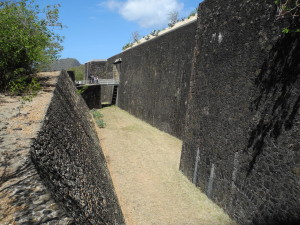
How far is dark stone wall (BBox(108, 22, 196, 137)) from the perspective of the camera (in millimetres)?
12817

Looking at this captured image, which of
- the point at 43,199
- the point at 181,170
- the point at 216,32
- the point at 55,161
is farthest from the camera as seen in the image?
the point at 181,170

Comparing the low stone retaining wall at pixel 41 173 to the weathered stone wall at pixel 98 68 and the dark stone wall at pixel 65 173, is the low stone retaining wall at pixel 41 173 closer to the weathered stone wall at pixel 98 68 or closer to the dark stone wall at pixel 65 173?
the dark stone wall at pixel 65 173

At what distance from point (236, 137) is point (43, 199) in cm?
488

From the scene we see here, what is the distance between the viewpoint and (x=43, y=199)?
7.35 ft

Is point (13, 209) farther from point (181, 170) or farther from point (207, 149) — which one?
point (181, 170)

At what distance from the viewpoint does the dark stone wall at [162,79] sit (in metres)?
12.8

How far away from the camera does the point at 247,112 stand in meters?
5.80

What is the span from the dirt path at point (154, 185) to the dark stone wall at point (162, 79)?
157 cm

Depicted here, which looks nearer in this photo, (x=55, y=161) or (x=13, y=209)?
(x=13, y=209)

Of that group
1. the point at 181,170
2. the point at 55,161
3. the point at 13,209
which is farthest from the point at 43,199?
the point at 181,170

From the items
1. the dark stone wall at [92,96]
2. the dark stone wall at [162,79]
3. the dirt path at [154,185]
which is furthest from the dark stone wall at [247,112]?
the dark stone wall at [92,96]

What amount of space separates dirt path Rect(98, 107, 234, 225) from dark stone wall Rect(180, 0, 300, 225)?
0.50 m

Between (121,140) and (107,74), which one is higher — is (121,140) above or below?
below

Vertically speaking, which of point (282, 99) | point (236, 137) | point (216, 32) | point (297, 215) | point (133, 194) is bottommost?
point (133, 194)
